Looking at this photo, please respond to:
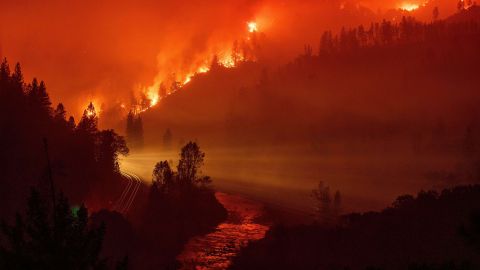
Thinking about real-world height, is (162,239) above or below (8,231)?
below

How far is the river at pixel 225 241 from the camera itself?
6731 cm

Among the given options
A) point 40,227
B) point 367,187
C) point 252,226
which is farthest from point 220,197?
point 40,227

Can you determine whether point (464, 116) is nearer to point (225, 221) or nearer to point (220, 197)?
point (220, 197)

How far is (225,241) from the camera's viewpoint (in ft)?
256

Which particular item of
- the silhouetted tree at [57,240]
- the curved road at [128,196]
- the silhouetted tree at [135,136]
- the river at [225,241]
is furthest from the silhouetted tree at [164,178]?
the silhouetted tree at [135,136]

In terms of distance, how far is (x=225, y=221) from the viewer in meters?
94.1

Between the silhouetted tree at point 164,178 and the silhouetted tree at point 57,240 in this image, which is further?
the silhouetted tree at point 164,178

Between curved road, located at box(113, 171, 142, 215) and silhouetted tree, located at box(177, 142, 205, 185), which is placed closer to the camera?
curved road, located at box(113, 171, 142, 215)

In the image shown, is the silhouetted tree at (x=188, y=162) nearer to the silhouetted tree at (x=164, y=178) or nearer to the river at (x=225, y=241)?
the silhouetted tree at (x=164, y=178)

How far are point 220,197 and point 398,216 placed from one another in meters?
64.6

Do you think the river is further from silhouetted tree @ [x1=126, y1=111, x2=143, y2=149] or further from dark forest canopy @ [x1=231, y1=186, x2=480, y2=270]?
silhouetted tree @ [x1=126, y1=111, x2=143, y2=149]

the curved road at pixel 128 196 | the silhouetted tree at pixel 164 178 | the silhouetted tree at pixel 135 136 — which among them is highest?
the silhouetted tree at pixel 135 136

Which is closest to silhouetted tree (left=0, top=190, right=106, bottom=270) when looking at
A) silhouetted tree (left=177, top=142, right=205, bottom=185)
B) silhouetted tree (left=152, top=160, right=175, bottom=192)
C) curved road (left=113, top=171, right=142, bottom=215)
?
curved road (left=113, top=171, right=142, bottom=215)

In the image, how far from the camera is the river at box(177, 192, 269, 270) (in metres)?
67.3
